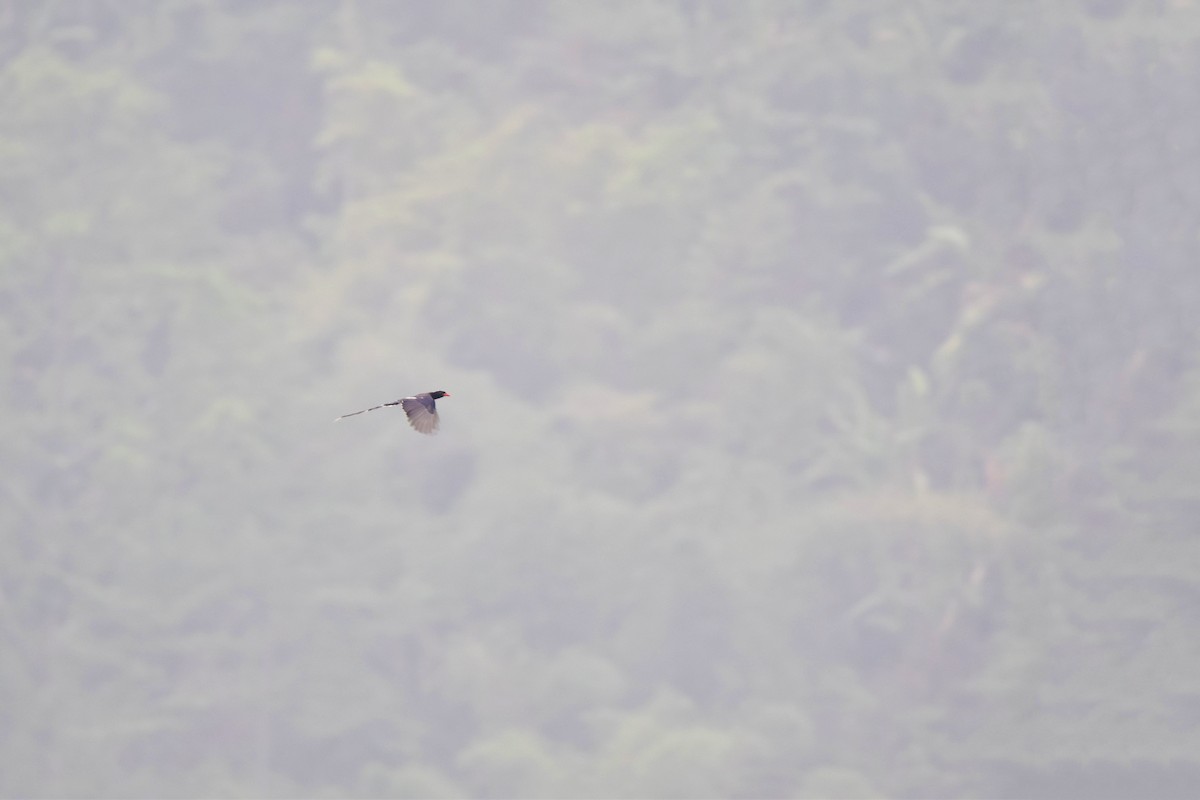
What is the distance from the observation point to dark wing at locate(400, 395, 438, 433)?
867cm

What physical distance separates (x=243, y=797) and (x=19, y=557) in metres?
5.73

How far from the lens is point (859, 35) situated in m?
35.9

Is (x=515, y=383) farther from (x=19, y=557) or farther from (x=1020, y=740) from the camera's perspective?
(x=1020, y=740)

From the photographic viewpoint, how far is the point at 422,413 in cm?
878

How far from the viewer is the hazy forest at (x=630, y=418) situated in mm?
27578

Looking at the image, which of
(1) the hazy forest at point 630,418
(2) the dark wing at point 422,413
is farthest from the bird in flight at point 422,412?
(1) the hazy forest at point 630,418

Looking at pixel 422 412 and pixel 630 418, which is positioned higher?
pixel 630 418

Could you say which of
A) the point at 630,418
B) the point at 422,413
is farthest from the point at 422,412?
the point at 630,418

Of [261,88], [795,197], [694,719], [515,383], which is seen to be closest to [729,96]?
[795,197]

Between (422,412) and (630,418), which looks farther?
(630,418)

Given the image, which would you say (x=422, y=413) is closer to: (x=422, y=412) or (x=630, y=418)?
(x=422, y=412)

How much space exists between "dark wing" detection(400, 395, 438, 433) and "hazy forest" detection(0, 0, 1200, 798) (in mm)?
16464

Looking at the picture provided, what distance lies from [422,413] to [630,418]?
2289cm

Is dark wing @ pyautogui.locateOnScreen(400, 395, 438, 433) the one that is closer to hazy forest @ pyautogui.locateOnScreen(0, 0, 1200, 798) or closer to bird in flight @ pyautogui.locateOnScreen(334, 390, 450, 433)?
bird in flight @ pyautogui.locateOnScreen(334, 390, 450, 433)
